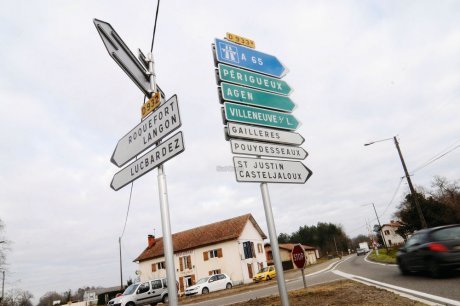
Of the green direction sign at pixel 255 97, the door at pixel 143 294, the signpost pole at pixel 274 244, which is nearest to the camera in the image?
the signpost pole at pixel 274 244

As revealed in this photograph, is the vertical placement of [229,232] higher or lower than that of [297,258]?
higher

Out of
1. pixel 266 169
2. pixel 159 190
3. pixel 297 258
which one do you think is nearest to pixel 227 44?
pixel 266 169

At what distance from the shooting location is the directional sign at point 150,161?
3697 mm

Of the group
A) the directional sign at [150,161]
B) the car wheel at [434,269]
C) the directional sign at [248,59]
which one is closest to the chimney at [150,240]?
the car wheel at [434,269]

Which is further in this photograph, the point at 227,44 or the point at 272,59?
the point at 272,59

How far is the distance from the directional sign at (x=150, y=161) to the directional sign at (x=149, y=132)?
0.36 feet

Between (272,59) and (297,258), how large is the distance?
24.6 ft

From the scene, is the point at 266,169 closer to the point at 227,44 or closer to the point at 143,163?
the point at 143,163

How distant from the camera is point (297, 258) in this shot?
10883 mm

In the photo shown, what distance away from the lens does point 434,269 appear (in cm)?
885

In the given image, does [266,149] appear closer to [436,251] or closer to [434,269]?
[436,251]

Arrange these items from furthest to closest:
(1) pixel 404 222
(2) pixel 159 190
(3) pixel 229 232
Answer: (1) pixel 404 222 → (3) pixel 229 232 → (2) pixel 159 190

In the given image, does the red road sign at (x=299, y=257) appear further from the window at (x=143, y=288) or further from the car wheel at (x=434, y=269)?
Result: the window at (x=143, y=288)

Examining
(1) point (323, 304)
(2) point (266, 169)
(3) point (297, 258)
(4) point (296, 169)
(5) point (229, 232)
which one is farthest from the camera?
(5) point (229, 232)
